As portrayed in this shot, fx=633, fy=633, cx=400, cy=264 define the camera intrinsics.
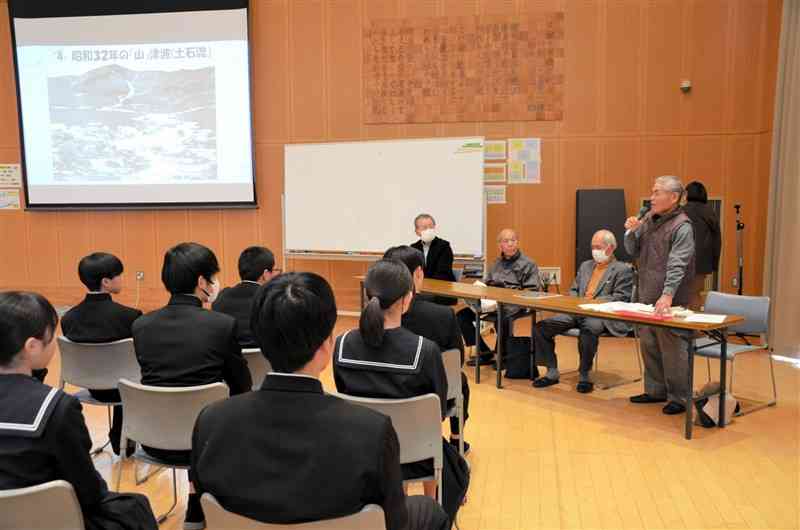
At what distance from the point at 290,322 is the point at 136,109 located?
23.0ft

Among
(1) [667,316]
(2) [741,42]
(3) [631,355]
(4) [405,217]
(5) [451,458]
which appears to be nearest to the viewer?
(5) [451,458]

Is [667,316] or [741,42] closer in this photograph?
[667,316]

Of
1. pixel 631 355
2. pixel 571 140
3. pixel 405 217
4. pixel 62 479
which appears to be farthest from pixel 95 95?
pixel 62 479

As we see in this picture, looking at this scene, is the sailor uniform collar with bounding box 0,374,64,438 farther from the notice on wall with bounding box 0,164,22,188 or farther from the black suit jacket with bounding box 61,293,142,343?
the notice on wall with bounding box 0,164,22,188

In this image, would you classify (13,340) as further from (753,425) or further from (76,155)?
(76,155)

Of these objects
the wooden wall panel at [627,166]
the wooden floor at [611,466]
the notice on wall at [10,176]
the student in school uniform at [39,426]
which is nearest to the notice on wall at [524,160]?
the wooden wall panel at [627,166]

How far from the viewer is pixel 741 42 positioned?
6.21m

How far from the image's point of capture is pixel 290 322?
49.4 inches

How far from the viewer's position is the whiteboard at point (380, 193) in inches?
254

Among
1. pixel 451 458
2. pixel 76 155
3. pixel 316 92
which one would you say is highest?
pixel 316 92

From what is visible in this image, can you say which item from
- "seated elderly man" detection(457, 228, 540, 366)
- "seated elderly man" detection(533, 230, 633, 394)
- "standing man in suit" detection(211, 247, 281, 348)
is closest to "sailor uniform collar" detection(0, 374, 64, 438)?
"standing man in suit" detection(211, 247, 281, 348)

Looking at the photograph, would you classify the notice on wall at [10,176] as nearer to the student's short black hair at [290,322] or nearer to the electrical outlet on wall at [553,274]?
the electrical outlet on wall at [553,274]

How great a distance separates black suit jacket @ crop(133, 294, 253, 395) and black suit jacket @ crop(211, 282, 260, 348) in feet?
2.22

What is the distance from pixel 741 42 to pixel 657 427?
172 inches
